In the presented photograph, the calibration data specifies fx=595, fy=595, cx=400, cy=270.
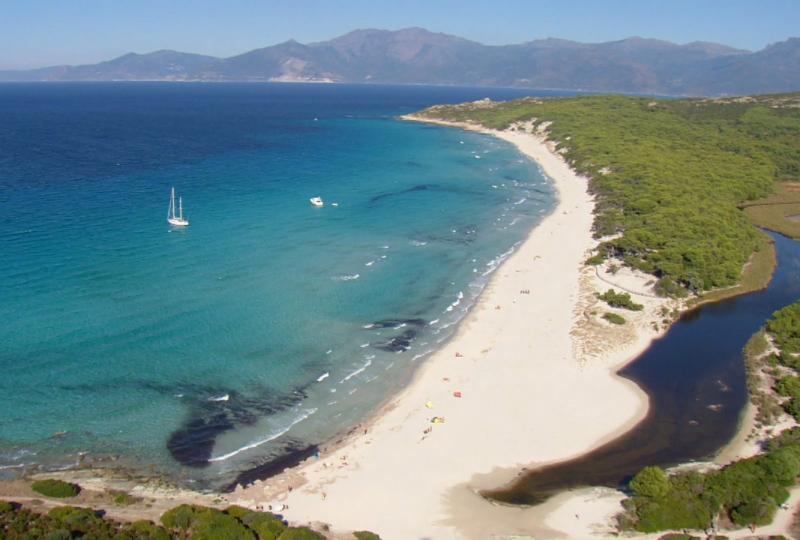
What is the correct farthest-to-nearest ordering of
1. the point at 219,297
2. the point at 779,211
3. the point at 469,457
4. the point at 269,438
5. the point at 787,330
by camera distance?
the point at 779,211
the point at 219,297
the point at 787,330
the point at 269,438
the point at 469,457

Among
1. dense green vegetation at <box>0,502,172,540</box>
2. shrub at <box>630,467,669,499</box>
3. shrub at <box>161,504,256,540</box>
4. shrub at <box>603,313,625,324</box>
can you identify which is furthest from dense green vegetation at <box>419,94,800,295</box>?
dense green vegetation at <box>0,502,172,540</box>

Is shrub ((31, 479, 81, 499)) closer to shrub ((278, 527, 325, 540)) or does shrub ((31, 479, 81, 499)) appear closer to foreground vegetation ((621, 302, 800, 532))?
shrub ((278, 527, 325, 540))

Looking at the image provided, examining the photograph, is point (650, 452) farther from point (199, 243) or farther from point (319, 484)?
point (199, 243)

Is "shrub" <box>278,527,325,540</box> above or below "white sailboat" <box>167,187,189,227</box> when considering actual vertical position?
below

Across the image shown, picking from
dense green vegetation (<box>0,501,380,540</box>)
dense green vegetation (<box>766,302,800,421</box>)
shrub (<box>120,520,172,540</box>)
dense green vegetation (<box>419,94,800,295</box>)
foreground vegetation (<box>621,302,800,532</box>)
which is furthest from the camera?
dense green vegetation (<box>419,94,800,295</box>)

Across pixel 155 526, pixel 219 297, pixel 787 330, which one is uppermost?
pixel 219 297

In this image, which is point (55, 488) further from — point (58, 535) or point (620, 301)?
point (620, 301)

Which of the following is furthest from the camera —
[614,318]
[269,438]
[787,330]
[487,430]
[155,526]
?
[614,318]

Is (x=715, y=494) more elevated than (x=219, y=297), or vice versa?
(x=219, y=297)

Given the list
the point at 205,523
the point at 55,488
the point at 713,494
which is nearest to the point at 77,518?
the point at 55,488
